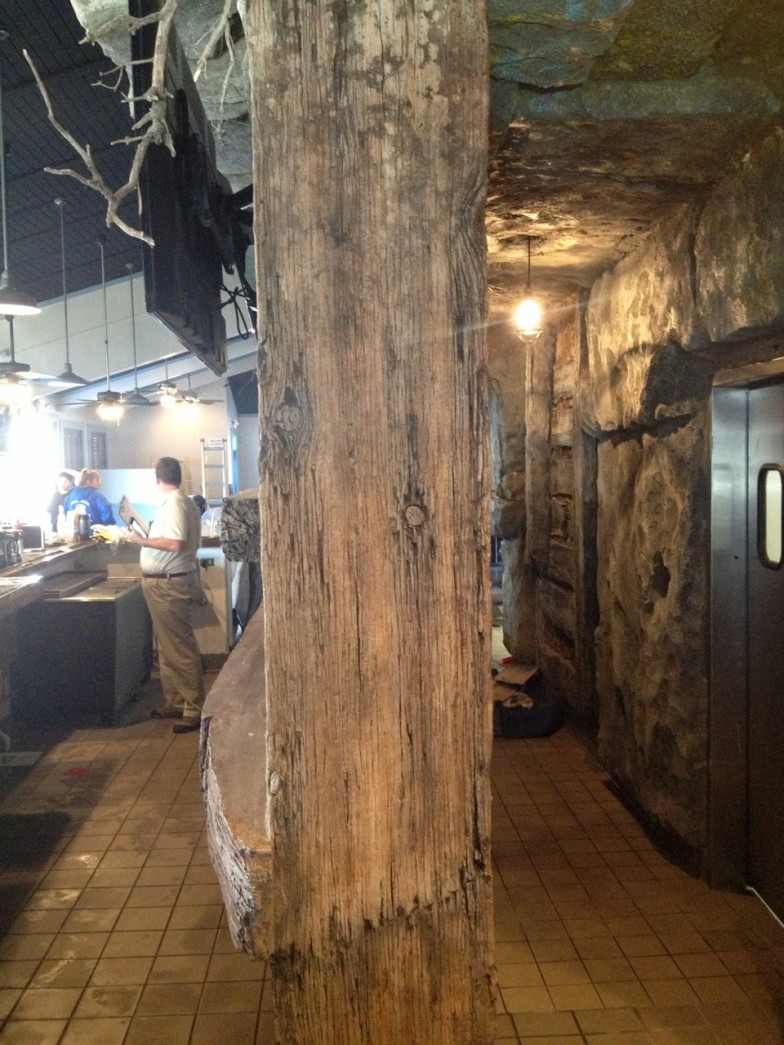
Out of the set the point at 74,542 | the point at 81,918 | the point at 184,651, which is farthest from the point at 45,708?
the point at 81,918

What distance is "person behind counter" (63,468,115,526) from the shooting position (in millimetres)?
9320

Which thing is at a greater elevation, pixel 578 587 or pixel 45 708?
pixel 578 587

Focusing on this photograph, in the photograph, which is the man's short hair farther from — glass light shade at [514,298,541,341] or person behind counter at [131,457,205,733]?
glass light shade at [514,298,541,341]

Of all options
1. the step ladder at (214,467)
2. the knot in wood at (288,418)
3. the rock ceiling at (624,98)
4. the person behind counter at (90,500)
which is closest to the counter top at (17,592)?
the person behind counter at (90,500)

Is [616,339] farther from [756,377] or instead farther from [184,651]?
[184,651]

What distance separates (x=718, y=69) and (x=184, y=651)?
510 cm

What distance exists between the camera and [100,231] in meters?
7.99

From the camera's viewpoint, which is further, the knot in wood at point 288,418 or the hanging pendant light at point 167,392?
the hanging pendant light at point 167,392

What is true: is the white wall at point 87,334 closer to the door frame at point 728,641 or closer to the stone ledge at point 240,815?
the door frame at point 728,641

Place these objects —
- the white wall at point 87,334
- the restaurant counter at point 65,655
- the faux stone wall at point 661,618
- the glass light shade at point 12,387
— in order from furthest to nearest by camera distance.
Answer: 1. the white wall at point 87,334
2. the glass light shade at point 12,387
3. the restaurant counter at point 65,655
4. the faux stone wall at point 661,618

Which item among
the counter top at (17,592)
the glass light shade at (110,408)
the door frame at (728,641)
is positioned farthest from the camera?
the glass light shade at (110,408)

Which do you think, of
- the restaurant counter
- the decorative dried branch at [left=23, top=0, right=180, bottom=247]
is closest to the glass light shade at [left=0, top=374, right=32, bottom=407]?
the restaurant counter

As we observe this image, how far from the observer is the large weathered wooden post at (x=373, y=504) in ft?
4.50

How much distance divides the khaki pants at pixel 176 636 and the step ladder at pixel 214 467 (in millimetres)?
9712
